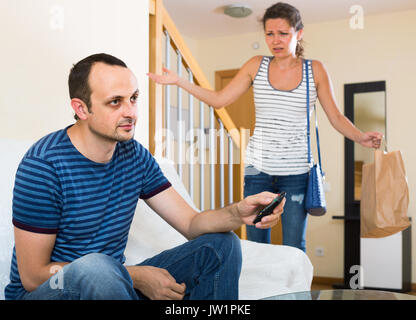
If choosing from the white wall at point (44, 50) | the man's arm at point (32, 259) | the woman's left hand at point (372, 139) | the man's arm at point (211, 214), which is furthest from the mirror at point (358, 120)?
the man's arm at point (32, 259)

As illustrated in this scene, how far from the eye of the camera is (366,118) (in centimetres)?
370

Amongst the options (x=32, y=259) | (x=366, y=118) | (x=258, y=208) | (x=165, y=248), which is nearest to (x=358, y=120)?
(x=366, y=118)

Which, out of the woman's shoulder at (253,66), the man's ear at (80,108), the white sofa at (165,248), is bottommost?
the white sofa at (165,248)

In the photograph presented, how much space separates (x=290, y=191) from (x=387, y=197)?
0.33 metres

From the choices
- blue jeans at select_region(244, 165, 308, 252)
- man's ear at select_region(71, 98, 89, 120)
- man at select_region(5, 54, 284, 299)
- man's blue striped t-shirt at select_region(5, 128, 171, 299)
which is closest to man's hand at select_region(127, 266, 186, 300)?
man at select_region(5, 54, 284, 299)

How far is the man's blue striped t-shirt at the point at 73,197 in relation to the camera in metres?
0.88

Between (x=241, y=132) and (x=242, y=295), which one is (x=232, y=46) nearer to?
(x=241, y=132)

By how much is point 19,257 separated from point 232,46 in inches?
143

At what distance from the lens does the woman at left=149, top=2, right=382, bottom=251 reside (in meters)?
1.49

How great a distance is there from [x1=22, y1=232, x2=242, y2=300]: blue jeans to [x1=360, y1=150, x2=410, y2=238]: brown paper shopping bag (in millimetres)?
703

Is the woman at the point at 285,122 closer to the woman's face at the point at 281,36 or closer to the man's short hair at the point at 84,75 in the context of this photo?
the woman's face at the point at 281,36

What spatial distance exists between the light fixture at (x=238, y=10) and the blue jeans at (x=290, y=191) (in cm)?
234

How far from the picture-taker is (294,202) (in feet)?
4.88

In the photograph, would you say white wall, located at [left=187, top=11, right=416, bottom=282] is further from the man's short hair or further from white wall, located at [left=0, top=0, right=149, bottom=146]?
the man's short hair
